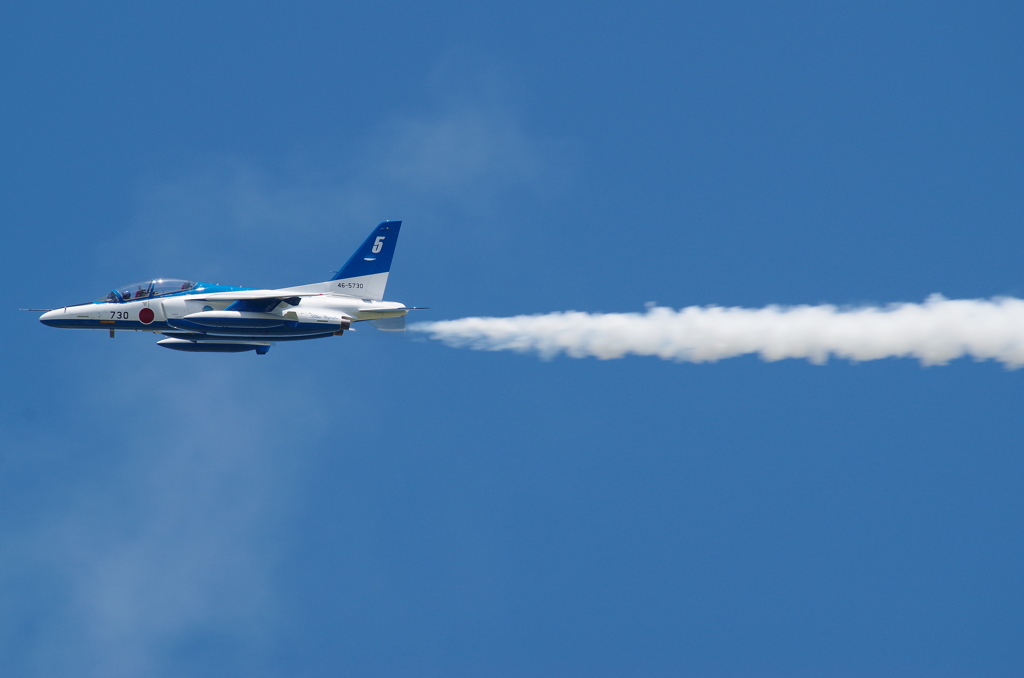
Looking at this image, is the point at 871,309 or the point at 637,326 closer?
the point at 871,309

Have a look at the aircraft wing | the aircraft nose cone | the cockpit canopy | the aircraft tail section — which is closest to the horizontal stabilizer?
the aircraft tail section

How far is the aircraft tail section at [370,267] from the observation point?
58.5 m

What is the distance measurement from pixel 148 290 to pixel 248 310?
16.5 feet

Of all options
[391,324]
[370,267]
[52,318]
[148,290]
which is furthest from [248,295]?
[52,318]

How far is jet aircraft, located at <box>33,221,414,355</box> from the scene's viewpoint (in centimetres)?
5588

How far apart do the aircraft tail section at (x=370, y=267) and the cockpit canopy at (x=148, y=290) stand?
6515 mm

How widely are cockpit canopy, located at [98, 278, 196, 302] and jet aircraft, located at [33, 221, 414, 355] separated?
0.14 ft

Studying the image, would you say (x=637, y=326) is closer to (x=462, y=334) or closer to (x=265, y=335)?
(x=462, y=334)

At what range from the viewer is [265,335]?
56.3 metres

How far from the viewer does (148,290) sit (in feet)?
189

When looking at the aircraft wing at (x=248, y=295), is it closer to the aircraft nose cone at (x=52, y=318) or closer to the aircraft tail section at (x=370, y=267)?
the aircraft tail section at (x=370, y=267)

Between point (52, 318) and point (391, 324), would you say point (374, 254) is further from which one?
point (52, 318)

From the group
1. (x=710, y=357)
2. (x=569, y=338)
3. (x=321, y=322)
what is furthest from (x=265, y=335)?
(x=710, y=357)

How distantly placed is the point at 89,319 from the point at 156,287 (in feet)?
10.3
